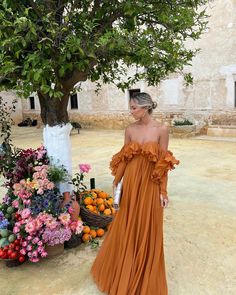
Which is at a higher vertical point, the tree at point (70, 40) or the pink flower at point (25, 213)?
the tree at point (70, 40)

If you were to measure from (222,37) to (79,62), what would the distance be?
10.7 meters

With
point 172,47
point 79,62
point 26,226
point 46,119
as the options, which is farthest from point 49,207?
point 172,47

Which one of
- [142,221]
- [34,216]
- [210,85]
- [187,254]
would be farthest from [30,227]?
[210,85]

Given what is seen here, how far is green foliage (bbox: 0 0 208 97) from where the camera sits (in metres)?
2.44

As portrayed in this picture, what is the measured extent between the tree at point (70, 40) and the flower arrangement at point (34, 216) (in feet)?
1.90

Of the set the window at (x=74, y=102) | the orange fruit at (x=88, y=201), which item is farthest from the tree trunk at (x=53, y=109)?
the window at (x=74, y=102)

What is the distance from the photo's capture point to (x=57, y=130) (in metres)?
3.39

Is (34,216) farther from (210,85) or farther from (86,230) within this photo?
(210,85)

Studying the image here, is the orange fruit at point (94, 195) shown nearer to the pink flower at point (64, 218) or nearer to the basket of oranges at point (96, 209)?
the basket of oranges at point (96, 209)

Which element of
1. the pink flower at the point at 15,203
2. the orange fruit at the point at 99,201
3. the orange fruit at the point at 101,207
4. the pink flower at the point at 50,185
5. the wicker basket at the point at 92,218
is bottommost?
the wicker basket at the point at 92,218

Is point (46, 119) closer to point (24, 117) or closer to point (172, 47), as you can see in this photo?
point (172, 47)

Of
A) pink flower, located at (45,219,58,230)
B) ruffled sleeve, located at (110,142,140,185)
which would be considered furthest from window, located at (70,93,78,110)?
ruffled sleeve, located at (110,142,140,185)

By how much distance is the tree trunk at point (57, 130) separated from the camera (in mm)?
3383

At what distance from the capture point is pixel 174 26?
3354 mm
